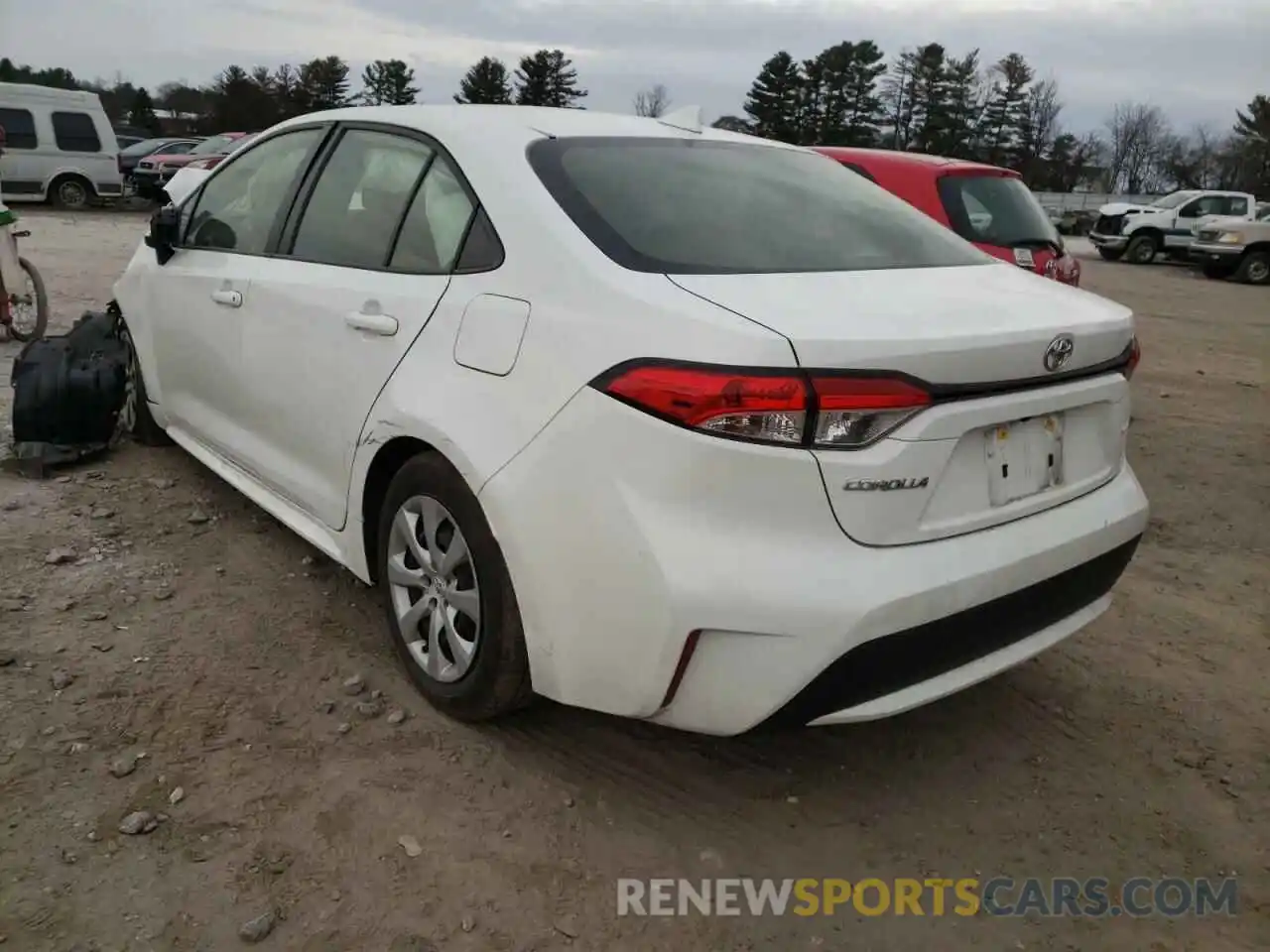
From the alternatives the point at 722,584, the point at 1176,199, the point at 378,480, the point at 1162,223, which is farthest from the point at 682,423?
the point at 1176,199

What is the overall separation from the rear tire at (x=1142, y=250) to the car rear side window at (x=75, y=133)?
22.8 m

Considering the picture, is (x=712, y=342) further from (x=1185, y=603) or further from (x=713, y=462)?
(x=1185, y=603)

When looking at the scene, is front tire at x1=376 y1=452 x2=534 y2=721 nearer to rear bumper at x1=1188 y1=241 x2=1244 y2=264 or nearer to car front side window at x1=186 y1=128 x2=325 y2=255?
car front side window at x1=186 y1=128 x2=325 y2=255

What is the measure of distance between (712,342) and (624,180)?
33.0 inches

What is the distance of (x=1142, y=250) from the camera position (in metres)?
24.5

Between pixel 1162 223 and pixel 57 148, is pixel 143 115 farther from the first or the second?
pixel 1162 223

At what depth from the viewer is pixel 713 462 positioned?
2.08 meters

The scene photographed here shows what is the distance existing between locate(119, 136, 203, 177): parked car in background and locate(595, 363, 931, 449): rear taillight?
24.7 m

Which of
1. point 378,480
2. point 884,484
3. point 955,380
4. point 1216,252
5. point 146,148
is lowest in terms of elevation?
point 378,480

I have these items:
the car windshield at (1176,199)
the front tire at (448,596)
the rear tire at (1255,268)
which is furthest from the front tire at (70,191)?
the car windshield at (1176,199)

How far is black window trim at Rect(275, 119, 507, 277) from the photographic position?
8.90 feet

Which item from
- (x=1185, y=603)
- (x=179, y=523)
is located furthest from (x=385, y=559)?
(x=1185, y=603)

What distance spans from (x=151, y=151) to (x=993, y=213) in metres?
25.1

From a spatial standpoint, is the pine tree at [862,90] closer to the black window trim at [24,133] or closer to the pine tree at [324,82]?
the pine tree at [324,82]
